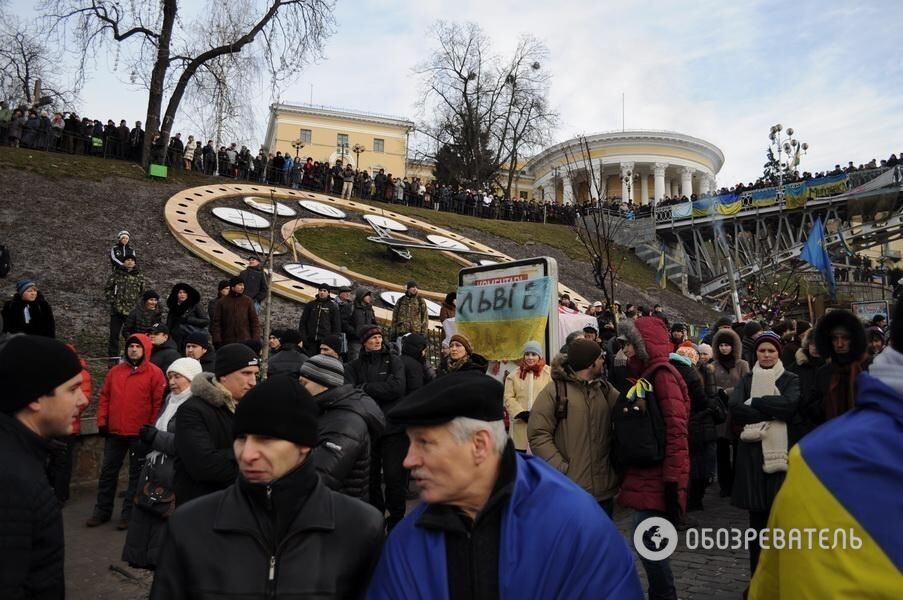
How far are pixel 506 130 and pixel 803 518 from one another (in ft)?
151

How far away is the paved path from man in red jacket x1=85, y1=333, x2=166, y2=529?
0.30 meters

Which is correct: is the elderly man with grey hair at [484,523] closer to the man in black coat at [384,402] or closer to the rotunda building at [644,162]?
the man in black coat at [384,402]

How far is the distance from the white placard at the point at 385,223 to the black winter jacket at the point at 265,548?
65.2 feet

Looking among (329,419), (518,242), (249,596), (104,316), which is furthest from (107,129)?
(249,596)

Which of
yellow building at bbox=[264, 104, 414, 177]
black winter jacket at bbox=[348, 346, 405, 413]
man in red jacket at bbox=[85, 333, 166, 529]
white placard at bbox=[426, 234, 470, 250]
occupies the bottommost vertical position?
man in red jacket at bbox=[85, 333, 166, 529]

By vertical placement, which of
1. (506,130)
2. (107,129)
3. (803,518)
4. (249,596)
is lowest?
(249,596)

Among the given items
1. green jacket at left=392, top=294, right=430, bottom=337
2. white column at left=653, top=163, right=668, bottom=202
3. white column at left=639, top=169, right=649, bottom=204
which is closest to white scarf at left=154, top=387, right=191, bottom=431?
green jacket at left=392, top=294, right=430, bottom=337

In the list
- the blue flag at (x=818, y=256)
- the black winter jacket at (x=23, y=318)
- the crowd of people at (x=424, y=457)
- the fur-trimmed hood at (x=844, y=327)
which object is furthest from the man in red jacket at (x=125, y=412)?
the blue flag at (x=818, y=256)

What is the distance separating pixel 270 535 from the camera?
2.24 meters

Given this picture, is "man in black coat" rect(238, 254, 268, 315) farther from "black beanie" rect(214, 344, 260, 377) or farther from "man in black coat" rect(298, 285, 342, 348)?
"black beanie" rect(214, 344, 260, 377)

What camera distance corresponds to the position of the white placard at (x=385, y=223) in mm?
22344

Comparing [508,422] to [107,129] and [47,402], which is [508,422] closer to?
[47,402]

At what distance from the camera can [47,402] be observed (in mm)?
2719

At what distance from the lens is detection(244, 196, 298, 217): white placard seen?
20.0 m
